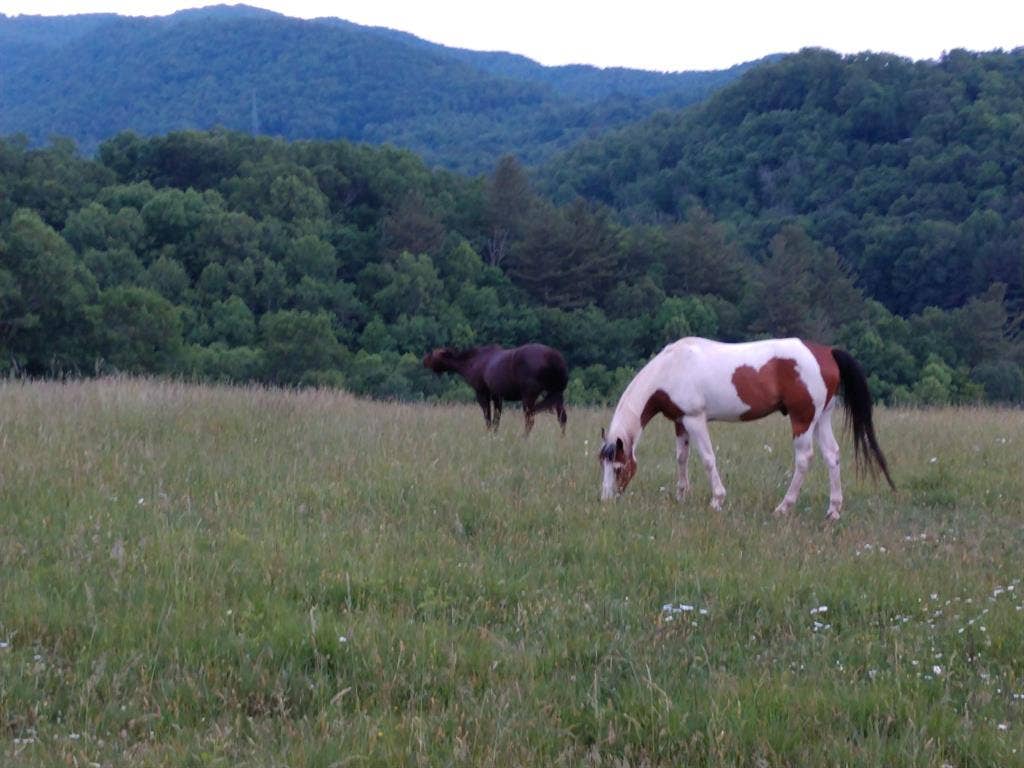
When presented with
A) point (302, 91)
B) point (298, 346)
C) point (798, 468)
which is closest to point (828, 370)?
point (798, 468)

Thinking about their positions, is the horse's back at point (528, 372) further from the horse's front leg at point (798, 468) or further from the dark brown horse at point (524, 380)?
the horse's front leg at point (798, 468)

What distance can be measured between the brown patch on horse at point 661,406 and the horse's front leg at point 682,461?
0.13 meters

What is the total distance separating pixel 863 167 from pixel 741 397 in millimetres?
81312

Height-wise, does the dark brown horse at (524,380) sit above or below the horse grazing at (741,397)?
below

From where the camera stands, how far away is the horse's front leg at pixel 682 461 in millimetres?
8438

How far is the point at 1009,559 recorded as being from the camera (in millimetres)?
6555

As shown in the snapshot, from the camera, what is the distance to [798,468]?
26.8 ft

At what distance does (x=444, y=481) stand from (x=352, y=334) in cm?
4715

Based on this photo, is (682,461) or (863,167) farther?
(863,167)

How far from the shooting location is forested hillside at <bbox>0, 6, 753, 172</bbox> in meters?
131

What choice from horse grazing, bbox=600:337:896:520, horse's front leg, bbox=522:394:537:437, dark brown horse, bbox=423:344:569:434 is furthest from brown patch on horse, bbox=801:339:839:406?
horse's front leg, bbox=522:394:537:437

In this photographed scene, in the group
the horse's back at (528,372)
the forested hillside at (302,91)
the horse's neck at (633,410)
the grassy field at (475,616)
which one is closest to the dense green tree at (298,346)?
the horse's back at (528,372)

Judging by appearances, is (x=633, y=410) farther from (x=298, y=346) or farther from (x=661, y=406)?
(x=298, y=346)

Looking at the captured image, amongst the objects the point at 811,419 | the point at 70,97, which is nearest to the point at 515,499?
the point at 811,419
